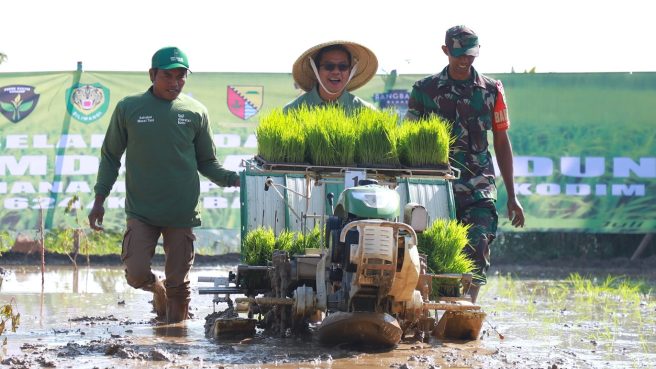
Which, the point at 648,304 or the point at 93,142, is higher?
the point at 93,142

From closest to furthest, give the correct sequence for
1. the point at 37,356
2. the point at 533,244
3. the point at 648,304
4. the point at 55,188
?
the point at 37,356 < the point at 648,304 < the point at 55,188 < the point at 533,244

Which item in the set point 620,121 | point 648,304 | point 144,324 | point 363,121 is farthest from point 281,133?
point 620,121

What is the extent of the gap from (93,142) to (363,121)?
7.57 meters

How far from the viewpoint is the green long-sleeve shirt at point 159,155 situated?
27.9 ft

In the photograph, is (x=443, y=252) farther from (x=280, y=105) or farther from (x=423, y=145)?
(x=280, y=105)

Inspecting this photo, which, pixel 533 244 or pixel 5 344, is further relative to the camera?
pixel 533 244

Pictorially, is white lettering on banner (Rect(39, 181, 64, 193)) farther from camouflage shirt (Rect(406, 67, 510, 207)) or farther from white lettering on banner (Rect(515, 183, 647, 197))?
camouflage shirt (Rect(406, 67, 510, 207))

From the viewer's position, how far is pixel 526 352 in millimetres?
7379

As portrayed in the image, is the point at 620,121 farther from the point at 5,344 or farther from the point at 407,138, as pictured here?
the point at 5,344

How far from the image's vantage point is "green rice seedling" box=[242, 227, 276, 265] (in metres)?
7.90

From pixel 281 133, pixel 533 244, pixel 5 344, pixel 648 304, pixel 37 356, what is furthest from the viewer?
pixel 533 244

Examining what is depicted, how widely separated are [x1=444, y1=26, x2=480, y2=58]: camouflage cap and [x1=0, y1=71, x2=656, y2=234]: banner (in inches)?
236

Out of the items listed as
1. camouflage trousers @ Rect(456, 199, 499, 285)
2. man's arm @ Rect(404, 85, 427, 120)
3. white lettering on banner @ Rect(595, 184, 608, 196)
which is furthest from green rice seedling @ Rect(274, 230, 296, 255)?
white lettering on banner @ Rect(595, 184, 608, 196)

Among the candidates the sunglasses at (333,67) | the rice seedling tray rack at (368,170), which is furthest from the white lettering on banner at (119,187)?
the rice seedling tray rack at (368,170)
